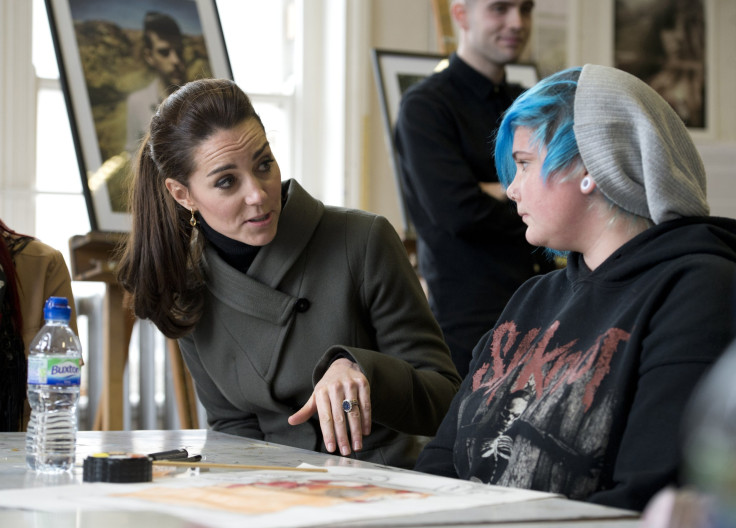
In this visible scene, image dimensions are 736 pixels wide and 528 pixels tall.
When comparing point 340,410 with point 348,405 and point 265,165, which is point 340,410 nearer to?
point 348,405

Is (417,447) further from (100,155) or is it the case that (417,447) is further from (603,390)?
(100,155)

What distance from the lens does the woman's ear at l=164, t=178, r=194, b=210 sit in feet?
7.41

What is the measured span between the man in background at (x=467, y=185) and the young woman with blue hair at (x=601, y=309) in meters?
1.11

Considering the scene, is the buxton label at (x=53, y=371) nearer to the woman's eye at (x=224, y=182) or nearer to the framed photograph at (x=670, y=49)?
the woman's eye at (x=224, y=182)

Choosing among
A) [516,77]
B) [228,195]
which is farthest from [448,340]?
[516,77]

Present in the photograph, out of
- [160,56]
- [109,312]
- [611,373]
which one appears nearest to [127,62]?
[160,56]

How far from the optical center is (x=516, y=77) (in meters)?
4.87

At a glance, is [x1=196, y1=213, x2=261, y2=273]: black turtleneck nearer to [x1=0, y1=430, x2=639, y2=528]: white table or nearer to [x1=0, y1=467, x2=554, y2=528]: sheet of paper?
[x1=0, y1=430, x2=639, y2=528]: white table

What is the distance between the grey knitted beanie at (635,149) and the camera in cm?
136

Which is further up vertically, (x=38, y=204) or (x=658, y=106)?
(x=658, y=106)

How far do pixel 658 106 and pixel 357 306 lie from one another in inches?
37.2

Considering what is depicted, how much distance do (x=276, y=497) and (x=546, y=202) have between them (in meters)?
0.65

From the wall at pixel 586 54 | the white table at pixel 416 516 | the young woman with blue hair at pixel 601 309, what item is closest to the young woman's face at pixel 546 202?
the young woman with blue hair at pixel 601 309

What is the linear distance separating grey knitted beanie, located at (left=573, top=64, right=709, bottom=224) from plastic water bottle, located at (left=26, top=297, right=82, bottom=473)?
789 millimetres
